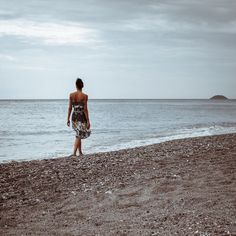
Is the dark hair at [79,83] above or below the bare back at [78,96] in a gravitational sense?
above

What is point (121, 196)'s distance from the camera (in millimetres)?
7129

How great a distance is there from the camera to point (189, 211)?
19.6 ft

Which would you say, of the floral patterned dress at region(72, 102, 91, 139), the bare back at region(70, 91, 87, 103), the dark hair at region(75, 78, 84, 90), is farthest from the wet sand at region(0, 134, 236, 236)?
the dark hair at region(75, 78, 84, 90)

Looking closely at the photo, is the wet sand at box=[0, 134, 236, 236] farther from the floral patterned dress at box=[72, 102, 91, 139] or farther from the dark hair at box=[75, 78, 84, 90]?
the dark hair at box=[75, 78, 84, 90]

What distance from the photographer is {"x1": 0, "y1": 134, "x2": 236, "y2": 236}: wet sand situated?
18.4ft

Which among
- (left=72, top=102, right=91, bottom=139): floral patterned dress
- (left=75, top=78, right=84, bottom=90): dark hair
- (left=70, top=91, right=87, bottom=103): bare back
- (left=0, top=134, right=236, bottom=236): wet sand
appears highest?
(left=75, top=78, right=84, bottom=90): dark hair

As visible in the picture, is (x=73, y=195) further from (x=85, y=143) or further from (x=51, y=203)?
(x=85, y=143)

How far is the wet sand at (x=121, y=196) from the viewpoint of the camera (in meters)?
5.61

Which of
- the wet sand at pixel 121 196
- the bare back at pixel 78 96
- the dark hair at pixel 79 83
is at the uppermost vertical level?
the dark hair at pixel 79 83


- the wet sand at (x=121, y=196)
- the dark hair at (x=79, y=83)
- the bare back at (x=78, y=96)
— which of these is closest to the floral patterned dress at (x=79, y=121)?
the bare back at (x=78, y=96)

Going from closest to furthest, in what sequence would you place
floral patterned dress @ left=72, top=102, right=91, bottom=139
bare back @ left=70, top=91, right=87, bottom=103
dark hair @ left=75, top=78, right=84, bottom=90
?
dark hair @ left=75, top=78, right=84, bottom=90
bare back @ left=70, top=91, right=87, bottom=103
floral patterned dress @ left=72, top=102, right=91, bottom=139

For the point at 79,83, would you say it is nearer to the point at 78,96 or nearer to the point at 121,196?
the point at 78,96

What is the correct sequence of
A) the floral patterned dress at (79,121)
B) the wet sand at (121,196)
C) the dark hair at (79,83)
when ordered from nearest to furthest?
the wet sand at (121,196) → the dark hair at (79,83) → the floral patterned dress at (79,121)

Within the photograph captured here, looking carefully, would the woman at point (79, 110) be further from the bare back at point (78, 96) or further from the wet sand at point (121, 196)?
the wet sand at point (121, 196)
